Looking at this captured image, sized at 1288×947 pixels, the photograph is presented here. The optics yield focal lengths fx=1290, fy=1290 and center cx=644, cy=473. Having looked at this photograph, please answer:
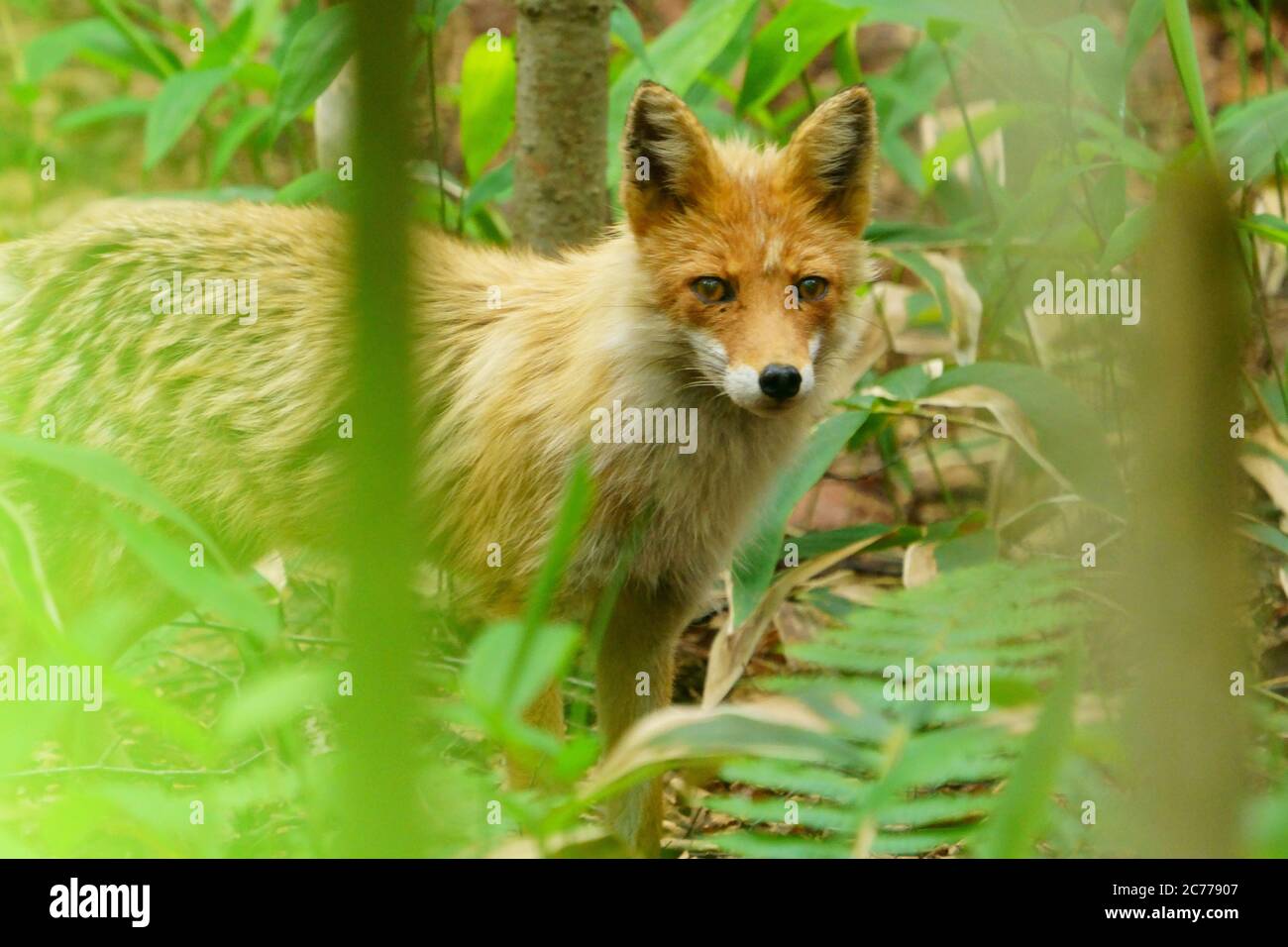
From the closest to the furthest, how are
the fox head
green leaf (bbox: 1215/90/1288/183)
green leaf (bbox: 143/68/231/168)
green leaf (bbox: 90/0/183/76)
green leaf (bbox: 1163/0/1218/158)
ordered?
green leaf (bbox: 1163/0/1218/158), green leaf (bbox: 1215/90/1288/183), the fox head, green leaf (bbox: 143/68/231/168), green leaf (bbox: 90/0/183/76)

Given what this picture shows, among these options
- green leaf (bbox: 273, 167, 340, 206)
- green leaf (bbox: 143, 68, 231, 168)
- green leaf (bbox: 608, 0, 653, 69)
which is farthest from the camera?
green leaf (bbox: 273, 167, 340, 206)

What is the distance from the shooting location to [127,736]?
352 cm

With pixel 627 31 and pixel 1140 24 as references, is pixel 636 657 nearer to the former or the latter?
pixel 627 31

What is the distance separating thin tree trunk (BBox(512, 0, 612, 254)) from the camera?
14.6ft

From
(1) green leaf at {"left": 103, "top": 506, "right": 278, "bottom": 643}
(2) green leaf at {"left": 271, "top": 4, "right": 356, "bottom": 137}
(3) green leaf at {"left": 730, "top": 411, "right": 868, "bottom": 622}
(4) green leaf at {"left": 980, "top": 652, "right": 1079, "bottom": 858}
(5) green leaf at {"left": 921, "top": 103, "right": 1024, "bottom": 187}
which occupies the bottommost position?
(4) green leaf at {"left": 980, "top": 652, "right": 1079, "bottom": 858}

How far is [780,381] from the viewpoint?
11.2 ft

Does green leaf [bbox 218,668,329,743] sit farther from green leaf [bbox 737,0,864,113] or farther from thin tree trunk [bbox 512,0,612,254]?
green leaf [bbox 737,0,864,113]

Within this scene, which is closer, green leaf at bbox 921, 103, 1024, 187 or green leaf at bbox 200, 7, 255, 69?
green leaf at bbox 921, 103, 1024, 187

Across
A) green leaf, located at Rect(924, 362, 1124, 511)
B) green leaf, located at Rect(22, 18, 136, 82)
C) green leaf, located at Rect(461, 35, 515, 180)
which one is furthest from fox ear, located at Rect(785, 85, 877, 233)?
green leaf, located at Rect(22, 18, 136, 82)

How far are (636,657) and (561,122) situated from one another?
1.92m

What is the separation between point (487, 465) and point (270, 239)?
1149mm

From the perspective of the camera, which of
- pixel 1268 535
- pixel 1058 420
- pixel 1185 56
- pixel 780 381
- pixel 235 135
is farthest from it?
pixel 235 135

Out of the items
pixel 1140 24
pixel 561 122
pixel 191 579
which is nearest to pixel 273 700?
pixel 191 579

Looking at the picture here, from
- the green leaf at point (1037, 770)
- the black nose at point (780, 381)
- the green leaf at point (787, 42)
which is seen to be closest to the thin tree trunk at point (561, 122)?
the green leaf at point (787, 42)
